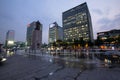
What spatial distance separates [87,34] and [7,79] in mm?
126621

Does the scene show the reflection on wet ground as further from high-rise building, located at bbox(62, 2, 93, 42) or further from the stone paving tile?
high-rise building, located at bbox(62, 2, 93, 42)

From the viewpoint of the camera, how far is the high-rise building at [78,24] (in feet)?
408

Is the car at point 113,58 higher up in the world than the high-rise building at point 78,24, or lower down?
lower down

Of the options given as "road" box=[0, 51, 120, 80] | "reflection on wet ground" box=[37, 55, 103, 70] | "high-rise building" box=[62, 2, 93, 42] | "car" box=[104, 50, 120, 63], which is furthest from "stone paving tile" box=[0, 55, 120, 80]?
"high-rise building" box=[62, 2, 93, 42]

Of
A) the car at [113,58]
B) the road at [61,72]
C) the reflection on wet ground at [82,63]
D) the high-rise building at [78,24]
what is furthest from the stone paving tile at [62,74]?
the high-rise building at [78,24]

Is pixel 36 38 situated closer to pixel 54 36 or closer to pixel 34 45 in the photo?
pixel 34 45

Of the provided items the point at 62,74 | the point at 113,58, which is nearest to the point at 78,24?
the point at 113,58

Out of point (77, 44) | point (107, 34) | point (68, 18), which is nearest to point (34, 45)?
point (77, 44)

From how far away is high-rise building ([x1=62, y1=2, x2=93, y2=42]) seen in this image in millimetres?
124312

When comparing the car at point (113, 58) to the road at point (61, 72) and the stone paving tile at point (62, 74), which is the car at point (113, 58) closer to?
the road at point (61, 72)

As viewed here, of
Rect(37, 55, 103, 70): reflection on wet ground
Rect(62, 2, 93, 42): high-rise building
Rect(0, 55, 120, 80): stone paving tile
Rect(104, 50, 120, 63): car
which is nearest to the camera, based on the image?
Rect(0, 55, 120, 80): stone paving tile

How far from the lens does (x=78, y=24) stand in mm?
134500

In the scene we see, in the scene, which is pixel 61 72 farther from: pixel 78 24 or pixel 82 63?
pixel 78 24

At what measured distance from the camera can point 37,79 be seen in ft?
15.7
